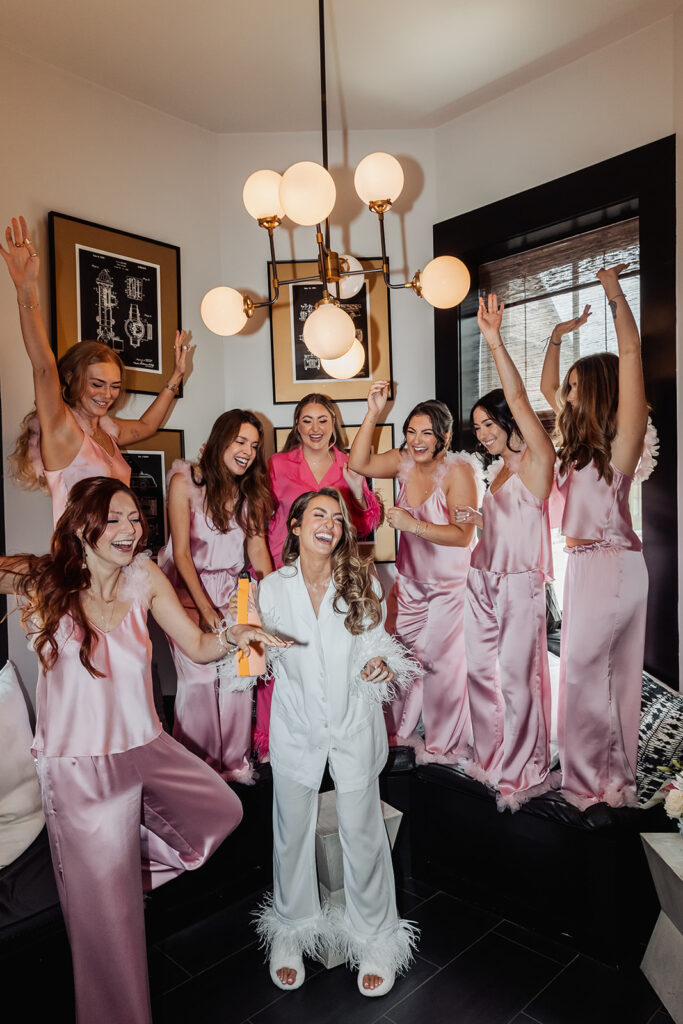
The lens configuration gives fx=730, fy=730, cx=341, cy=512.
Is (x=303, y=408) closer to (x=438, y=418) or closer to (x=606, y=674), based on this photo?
(x=438, y=418)

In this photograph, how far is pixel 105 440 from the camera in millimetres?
3117

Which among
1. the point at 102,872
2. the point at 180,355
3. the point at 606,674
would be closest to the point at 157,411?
the point at 180,355

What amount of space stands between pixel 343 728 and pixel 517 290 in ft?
8.25

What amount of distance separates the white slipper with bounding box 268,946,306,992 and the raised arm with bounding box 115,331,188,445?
2.18m

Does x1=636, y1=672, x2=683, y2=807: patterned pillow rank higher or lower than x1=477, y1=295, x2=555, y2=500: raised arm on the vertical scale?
lower

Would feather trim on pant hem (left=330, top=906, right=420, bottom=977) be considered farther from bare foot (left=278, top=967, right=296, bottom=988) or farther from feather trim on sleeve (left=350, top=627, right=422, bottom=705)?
feather trim on sleeve (left=350, top=627, right=422, bottom=705)

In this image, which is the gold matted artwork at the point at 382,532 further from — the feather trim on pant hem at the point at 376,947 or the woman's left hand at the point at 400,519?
the feather trim on pant hem at the point at 376,947

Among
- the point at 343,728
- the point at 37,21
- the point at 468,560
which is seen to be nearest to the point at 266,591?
the point at 343,728

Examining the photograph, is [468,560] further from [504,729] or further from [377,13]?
[377,13]

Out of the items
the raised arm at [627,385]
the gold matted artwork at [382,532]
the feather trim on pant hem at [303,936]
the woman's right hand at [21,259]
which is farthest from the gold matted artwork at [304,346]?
the feather trim on pant hem at [303,936]

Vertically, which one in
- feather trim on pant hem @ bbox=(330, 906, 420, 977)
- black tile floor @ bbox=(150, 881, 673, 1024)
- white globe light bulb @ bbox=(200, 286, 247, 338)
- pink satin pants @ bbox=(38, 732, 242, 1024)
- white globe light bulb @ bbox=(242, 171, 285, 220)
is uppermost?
white globe light bulb @ bbox=(242, 171, 285, 220)

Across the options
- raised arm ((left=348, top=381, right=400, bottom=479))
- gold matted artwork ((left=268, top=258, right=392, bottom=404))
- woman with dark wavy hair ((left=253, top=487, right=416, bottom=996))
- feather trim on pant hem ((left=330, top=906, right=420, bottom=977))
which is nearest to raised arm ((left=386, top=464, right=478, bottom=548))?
raised arm ((left=348, top=381, right=400, bottom=479))

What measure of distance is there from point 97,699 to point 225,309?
1.38 metres

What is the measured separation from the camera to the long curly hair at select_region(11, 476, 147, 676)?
2154mm
